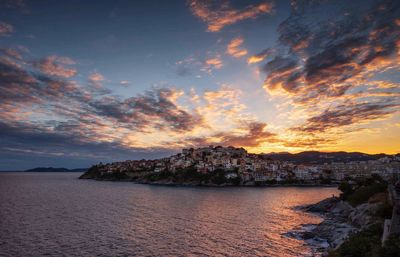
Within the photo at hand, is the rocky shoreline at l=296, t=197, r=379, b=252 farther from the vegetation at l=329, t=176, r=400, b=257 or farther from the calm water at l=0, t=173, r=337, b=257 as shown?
the calm water at l=0, t=173, r=337, b=257

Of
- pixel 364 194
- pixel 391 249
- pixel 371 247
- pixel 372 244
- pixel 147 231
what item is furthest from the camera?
pixel 364 194

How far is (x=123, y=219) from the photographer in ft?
219

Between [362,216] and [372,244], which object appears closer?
[372,244]

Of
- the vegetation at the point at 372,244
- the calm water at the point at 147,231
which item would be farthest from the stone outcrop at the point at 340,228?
the calm water at the point at 147,231

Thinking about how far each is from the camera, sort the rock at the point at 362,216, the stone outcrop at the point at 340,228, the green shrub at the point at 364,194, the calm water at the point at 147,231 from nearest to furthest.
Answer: the calm water at the point at 147,231 → the stone outcrop at the point at 340,228 → the rock at the point at 362,216 → the green shrub at the point at 364,194

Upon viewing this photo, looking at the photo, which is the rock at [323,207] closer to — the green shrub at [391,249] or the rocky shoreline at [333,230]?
the rocky shoreline at [333,230]

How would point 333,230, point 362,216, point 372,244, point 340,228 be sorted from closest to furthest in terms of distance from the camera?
1. point 372,244
2. point 333,230
3. point 340,228
4. point 362,216

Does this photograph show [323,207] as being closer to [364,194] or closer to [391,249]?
[364,194]

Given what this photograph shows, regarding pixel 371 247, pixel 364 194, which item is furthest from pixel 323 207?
pixel 371 247

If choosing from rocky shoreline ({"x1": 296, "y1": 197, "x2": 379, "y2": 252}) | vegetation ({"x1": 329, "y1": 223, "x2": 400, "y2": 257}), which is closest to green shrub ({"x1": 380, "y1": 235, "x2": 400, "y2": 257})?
vegetation ({"x1": 329, "y1": 223, "x2": 400, "y2": 257})

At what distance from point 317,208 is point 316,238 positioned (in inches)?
1420

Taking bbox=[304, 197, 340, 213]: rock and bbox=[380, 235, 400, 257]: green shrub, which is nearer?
bbox=[380, 235, 400, 257]: green shrub

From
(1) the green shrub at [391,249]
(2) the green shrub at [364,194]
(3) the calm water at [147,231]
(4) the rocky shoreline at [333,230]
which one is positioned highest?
Result: (2) the green shrub at [364,194]

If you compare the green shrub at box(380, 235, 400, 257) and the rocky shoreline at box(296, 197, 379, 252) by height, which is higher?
the green shrub at box(380, 235, 400, 257)
